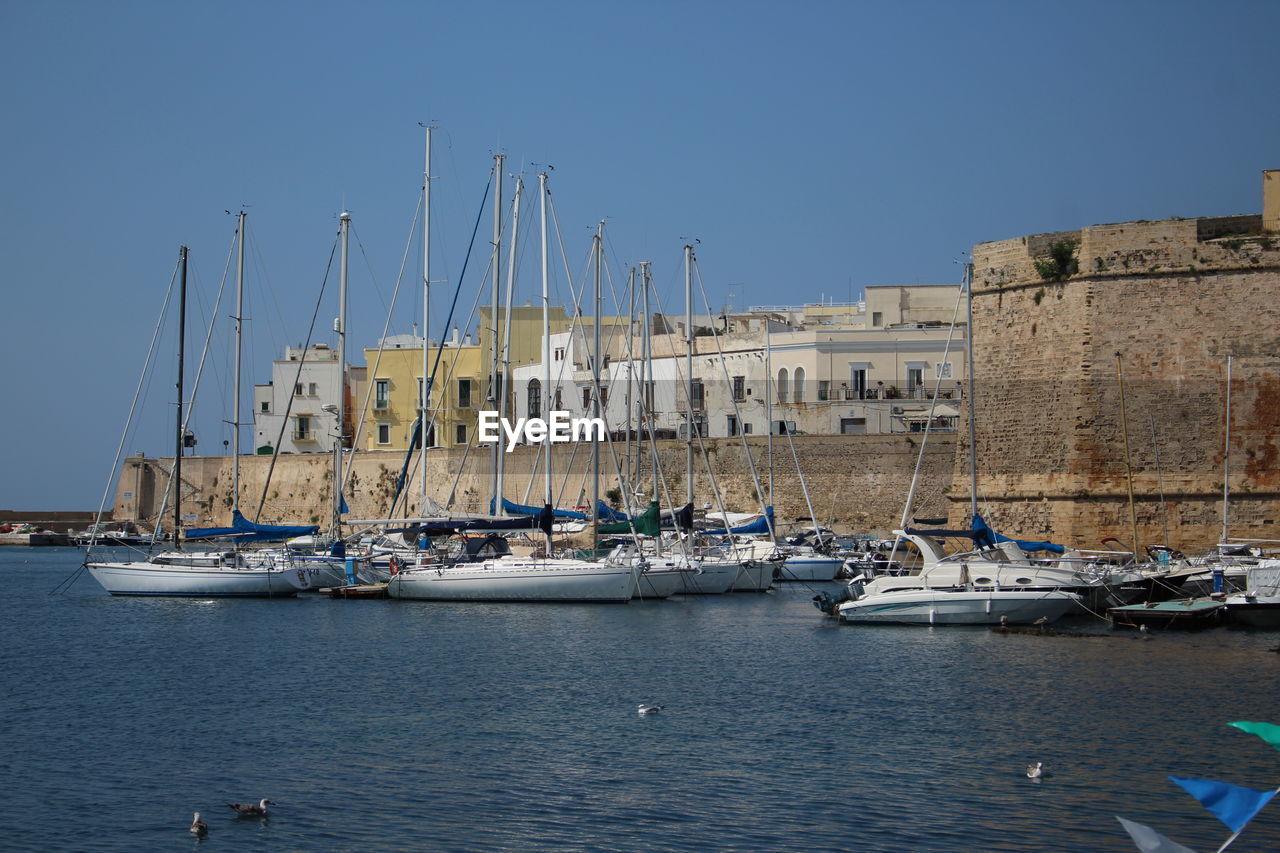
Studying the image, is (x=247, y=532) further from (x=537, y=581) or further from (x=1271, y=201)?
(x=1271, y=201)

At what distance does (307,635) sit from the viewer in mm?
23312

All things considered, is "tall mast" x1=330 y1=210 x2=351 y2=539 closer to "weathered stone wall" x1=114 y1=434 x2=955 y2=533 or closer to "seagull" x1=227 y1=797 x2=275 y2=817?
"weathered stone wall" x1=114 y1=434 x2=955 y2=533

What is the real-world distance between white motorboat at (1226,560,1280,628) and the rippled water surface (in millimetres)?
679

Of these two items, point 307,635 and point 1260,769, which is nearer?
point 1260,769

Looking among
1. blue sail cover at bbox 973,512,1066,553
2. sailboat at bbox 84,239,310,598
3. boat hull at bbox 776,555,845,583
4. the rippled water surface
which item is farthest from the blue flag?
boat hull at bbox 776,555,845,583

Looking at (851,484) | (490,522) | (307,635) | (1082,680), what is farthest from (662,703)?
(851,484)

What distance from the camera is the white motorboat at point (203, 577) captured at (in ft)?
94.1

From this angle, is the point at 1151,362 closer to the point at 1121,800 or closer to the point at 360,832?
the point at 1121,800

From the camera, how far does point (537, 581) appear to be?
25.7 m

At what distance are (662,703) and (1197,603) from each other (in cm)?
1002

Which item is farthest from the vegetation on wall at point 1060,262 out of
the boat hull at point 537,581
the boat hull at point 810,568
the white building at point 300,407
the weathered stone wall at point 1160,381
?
the white building at point 300,407

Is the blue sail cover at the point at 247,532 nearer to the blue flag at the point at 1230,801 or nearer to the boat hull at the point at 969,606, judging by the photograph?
the boat hull at the point at 969,606

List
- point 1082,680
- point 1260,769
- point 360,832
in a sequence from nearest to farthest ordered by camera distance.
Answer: point 360,832
point 1260,769
point 1082,680

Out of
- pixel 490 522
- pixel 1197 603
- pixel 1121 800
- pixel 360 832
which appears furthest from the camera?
pixel 490 522
